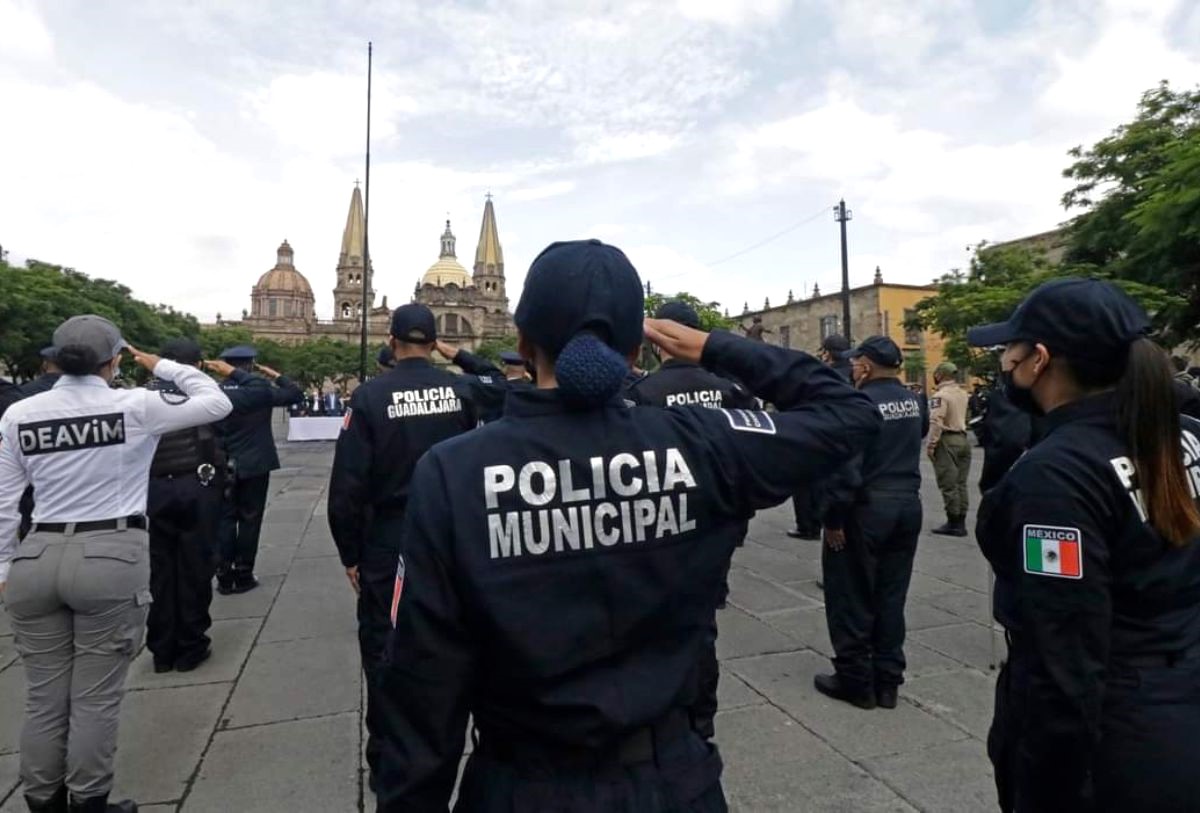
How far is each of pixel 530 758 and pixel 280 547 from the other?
7.84m

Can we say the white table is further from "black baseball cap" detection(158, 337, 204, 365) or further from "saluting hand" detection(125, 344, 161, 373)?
"saluting hand" detection(125, 344, 161, 373)

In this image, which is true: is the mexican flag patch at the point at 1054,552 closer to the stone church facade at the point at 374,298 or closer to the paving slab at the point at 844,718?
the paving slab at the point at 844,718

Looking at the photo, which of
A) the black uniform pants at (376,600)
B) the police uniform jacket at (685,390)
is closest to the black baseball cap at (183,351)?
the black uniform pants at (376,600)

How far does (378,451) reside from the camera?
11.4 feet

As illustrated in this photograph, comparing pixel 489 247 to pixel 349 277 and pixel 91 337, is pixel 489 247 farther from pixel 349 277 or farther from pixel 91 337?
pixel 91 337

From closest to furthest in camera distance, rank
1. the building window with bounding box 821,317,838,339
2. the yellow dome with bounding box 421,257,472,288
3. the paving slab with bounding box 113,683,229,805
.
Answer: the paving slab with bounding box 113,683,229,805, the building window with bounding box 821,317,838,339, the yellow dome with bounding box 421,257,472,288

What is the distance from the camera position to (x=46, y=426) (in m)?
2.97

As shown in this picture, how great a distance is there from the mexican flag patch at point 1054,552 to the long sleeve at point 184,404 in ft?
10.6

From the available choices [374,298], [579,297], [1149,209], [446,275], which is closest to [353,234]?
[446,275]

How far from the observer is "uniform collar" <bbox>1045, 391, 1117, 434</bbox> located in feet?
5.84

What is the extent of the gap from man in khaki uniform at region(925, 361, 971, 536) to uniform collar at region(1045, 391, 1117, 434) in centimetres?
762

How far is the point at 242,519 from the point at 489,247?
121 metres

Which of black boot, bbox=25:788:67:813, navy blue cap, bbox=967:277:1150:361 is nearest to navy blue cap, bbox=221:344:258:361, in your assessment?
black boot, bbox=25:788:67:813

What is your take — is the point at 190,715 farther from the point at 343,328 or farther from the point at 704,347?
the point at 343,328
